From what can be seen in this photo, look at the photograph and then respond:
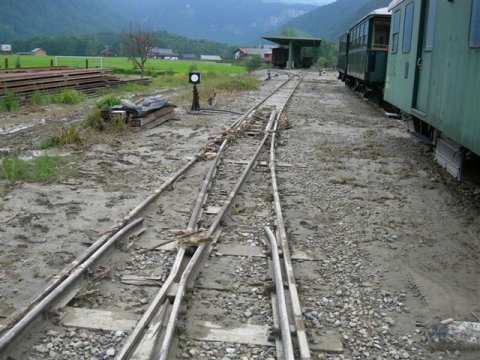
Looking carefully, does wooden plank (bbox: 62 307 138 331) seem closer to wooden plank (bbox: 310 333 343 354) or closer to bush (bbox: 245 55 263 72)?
wooden plank (bbox: 310 333 343 354)

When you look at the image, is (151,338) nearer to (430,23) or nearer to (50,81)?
(430,23)

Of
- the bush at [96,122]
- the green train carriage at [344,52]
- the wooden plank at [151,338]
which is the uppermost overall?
the green train carriage at [344,52]

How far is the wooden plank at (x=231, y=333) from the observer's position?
3.86m

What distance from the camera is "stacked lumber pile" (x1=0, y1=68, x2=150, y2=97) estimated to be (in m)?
19.5

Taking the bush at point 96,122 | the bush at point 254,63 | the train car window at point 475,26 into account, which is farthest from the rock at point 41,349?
the bush at point 254,63

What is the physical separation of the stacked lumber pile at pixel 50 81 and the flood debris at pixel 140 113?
21.5ft

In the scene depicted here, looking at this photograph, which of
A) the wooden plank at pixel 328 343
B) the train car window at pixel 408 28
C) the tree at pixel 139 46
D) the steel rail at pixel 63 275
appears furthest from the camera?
the tree at pixel 139 46

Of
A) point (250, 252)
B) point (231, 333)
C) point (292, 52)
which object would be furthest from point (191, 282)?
point (292, 52)

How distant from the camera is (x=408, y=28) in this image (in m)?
10.7

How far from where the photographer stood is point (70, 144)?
10742 millimetres

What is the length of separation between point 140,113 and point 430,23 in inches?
270

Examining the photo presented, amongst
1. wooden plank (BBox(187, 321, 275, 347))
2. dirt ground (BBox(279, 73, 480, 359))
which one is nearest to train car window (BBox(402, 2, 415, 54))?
dirt ground (BBox(279, 73, 480, 359))

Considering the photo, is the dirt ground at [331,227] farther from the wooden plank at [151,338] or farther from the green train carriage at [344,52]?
the green train carriage at [344,52]

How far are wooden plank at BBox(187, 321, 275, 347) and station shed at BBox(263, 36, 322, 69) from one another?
2205 inches
